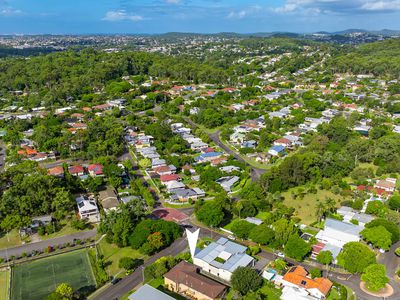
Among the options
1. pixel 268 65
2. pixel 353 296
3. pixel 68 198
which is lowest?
pixel 353 296

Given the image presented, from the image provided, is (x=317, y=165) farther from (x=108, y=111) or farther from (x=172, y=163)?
(x=108, y=111)

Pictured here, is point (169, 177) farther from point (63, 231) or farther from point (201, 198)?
point (63, 231)

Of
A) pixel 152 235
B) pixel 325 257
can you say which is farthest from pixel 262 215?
pixel 152 235

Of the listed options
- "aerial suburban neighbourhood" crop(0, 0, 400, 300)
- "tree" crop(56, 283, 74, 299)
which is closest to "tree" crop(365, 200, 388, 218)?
"aerial suburban neighbourhood" crop(0, 0, 400, 300)

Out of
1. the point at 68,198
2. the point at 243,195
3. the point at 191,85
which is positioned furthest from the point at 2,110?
the point at 243,195

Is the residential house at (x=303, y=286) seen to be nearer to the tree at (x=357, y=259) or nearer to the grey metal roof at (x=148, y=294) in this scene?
the tree at (x=357, y=259)

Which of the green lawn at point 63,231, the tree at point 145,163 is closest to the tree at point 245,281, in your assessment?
the green lawn at point 63,231
